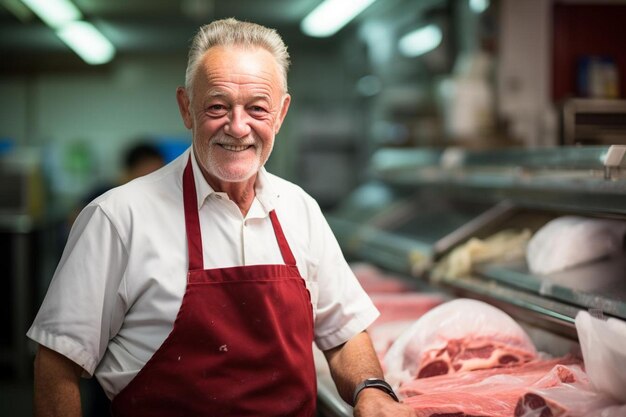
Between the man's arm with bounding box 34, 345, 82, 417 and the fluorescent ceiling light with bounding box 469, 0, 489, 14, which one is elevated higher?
the fluorescent ceiling light with bounding box 469, 0, 489, 14

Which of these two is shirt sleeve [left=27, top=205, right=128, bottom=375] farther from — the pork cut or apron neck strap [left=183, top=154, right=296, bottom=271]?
the pork cut

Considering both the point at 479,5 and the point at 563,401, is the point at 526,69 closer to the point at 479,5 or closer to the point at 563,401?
the point at 479,5

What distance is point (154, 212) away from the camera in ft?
5.57

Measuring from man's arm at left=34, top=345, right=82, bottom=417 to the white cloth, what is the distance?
0.13ft

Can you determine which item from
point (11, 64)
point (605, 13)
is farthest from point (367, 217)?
point (11, 64)

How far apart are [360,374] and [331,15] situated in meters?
3.40

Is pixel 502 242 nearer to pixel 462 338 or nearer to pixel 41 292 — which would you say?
pixel 462 338

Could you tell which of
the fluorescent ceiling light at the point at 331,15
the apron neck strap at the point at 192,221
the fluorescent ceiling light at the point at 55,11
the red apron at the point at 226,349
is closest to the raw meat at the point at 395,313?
the red apron at the point at 226,349

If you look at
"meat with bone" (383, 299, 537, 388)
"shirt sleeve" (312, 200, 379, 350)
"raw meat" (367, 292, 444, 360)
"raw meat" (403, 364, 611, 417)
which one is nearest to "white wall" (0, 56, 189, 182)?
"raw meat" (367, 292, 444, 360)

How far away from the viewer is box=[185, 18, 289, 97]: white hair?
1645mm

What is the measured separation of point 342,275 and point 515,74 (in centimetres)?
355

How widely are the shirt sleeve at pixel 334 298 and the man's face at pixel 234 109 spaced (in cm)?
32

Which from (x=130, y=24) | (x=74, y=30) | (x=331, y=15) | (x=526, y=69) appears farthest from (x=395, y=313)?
(x=74, y=30)

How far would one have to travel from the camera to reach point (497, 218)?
10.4 ft
